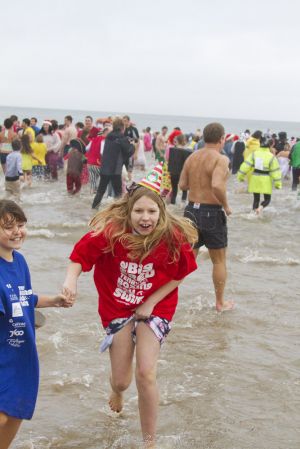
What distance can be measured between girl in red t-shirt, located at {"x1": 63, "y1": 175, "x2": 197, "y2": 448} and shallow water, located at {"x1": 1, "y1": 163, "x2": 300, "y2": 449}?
1.58 ft

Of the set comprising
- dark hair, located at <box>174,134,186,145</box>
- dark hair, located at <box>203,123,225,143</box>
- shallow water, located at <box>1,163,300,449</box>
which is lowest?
shallow water, located at <box>1,163,300,449</box>

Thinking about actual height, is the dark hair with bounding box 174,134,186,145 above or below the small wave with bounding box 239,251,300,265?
above

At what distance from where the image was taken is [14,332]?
3.05 meters

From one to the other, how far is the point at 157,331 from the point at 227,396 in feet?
3.78

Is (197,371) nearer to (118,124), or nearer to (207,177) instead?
(207,177)

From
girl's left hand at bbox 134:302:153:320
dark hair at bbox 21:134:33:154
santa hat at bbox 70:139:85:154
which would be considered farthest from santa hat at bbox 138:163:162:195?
dark hair at bbox 21:134:33:154

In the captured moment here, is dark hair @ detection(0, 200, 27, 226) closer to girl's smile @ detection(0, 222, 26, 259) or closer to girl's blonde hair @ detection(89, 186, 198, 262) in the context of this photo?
girl's smile @ detection(0, 222, 26, 259)

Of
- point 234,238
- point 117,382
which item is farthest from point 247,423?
point 234,238

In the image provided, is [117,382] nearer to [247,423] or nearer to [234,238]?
[247,423]

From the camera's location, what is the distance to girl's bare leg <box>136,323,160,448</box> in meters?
3.63

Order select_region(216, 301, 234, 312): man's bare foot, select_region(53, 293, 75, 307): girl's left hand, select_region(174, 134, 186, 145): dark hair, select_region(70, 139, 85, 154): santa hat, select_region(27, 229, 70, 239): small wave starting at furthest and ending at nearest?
select_region(70, 139, 85, 154): santa hat
select_region(174, 134, 186, 145): dark hair
select_region(27, 229, 70, 239): small wave
select_region(216, 301, 234, 312): man's bare foot
select_region(53, 293, 75, 307): girl's left hand

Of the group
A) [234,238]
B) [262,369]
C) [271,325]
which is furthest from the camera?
[234,238]

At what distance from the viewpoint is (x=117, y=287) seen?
3.82 meters

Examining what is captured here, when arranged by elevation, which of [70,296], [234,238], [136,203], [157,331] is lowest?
[234,238]
